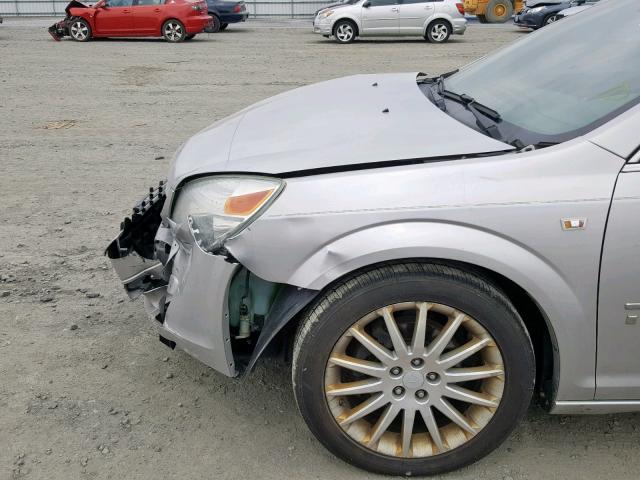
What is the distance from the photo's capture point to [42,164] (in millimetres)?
6445

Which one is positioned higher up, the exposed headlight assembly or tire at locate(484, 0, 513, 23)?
tire at locate(484, 0, 513, 23)

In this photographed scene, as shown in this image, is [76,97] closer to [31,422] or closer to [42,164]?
[42,164]

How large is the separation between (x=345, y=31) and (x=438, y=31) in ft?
8.91

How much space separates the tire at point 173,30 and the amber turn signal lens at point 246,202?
715 inches

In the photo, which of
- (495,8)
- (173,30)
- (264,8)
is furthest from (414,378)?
(264,8)

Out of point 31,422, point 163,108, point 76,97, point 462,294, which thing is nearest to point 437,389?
point 462,294

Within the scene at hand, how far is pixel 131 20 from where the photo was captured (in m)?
19.1

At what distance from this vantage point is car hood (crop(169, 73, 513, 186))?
2.42 meters

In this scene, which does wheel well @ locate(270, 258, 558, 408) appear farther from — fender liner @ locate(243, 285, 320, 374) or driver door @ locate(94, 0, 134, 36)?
driver door @ locate(94, 0, 134, 36)

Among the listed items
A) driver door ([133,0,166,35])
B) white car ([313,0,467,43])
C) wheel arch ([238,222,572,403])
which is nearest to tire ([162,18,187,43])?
driver door ([133,0,166,35])

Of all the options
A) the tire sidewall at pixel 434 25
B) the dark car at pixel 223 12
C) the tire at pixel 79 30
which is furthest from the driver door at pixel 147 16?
the tire sidewall at pixel 434 25

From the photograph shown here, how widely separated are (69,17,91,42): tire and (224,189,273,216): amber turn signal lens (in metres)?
18.8

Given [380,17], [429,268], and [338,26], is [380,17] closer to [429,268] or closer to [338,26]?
[338,26]

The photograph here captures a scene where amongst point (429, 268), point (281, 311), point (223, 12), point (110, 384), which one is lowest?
point (110, 384)
